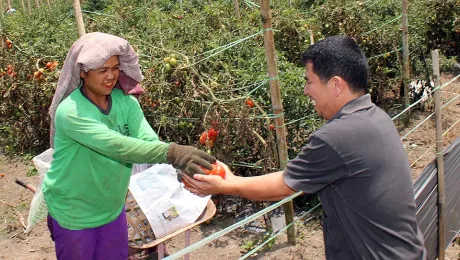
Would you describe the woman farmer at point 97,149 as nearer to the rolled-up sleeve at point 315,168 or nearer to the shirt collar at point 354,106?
the rolled-up sleeve at point 315,168

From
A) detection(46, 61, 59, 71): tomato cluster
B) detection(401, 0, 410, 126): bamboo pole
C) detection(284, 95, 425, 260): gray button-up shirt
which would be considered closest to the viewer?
detection(284, 95, 425, 260): gray button-up shirt

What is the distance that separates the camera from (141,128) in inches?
97.0

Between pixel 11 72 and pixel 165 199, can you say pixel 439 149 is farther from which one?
pixel 11 72

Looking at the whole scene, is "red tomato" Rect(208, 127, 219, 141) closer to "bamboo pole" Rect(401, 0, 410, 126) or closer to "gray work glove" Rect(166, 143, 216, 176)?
"gray work glove" Rect(166, 143, 216, 176)

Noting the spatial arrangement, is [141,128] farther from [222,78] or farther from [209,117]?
[222,78]

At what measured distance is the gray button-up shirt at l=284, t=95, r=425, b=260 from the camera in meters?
1.64

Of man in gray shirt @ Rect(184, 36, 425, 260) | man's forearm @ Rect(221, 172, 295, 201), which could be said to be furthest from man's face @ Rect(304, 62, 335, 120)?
man's forearm @ Rect(221, 172, 295, 201)

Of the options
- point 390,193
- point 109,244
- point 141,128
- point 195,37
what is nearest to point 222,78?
point 195,37

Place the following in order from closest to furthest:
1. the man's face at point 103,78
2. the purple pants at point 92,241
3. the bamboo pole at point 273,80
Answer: the man's face at point 103,78 < the purple pants at point 92,241 < the bamboo pole at point 273,80

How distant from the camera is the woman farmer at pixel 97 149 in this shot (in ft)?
6.75

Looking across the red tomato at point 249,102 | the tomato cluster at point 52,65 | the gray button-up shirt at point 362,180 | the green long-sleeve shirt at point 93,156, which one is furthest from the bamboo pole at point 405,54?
the gray button-up shirt at point 362,180

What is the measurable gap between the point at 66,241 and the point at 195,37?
263 cm

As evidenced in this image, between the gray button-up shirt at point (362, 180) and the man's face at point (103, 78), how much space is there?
3.17ft

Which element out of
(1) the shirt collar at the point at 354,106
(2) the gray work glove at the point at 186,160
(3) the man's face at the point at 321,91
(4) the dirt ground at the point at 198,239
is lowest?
(4) the dirt ground at the point at 198,239
